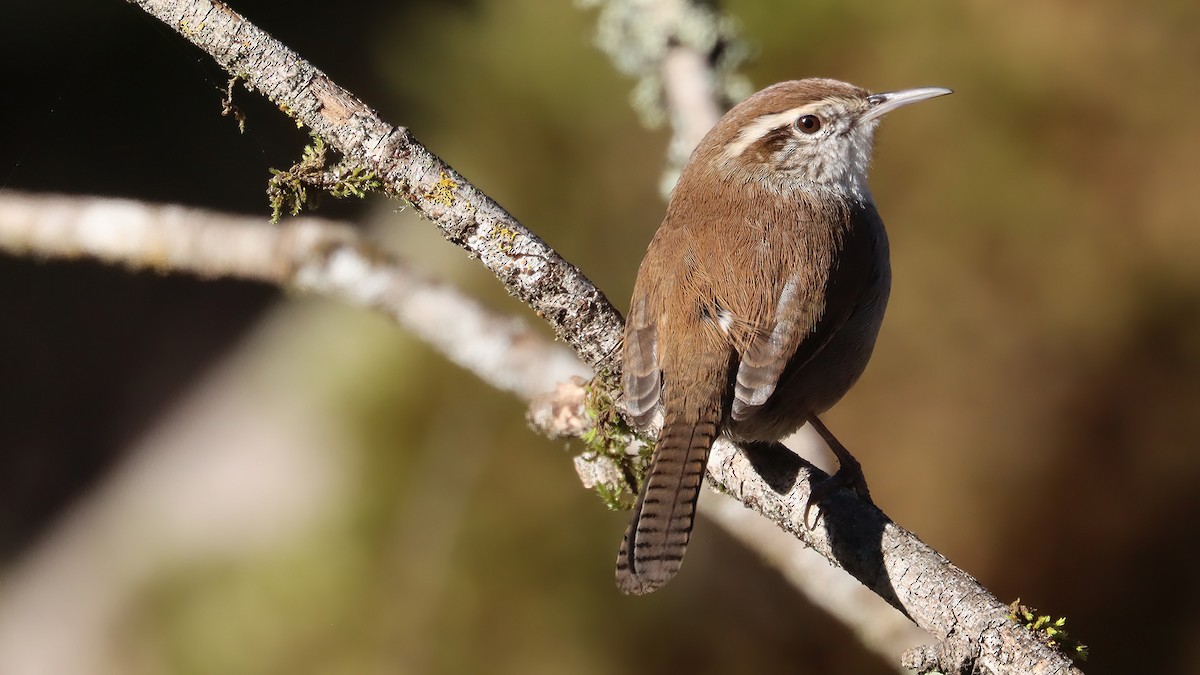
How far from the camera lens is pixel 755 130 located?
278cm

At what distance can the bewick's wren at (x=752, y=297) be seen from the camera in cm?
223

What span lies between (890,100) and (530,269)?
4.33 ft

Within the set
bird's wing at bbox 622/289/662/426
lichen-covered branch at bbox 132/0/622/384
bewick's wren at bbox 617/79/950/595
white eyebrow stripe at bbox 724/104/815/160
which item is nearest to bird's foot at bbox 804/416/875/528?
bewick's wren at bbox 617/79/950/595

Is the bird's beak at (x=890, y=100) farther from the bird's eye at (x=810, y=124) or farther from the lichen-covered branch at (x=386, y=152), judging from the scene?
the lichen-covered branch at (x=386, y=152)

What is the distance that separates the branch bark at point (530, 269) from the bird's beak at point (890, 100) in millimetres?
1144

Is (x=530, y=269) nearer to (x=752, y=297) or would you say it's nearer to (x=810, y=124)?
(x=752, y=297)

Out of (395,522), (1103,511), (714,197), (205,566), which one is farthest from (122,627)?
(1103,511)

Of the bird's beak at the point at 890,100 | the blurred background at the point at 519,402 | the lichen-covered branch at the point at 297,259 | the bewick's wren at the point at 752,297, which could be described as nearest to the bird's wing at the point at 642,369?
the bewick's wren at the point at 752,297

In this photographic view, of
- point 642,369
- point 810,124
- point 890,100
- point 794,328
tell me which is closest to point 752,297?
point 794,328

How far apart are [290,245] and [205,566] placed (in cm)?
179

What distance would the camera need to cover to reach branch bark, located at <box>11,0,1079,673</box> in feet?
6.10

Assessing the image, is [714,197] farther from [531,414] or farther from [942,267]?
[942,267]

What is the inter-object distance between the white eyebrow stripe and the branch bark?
77 centimetres

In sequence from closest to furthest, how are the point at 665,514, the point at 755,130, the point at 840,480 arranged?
the point at 665,514 < the point at 840,480 < the point at 755,130
